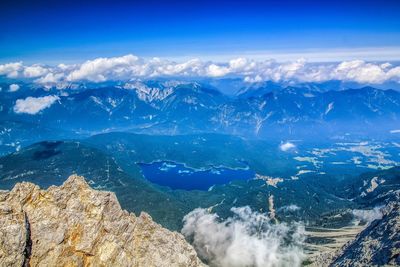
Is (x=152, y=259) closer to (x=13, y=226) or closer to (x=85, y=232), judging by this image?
(x=85, y=232)

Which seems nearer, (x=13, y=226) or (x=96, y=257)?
(x=13, y=226)

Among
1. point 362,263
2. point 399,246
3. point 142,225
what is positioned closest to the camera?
point 142,225

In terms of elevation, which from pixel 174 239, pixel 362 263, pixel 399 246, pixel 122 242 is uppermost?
pixel 122 242

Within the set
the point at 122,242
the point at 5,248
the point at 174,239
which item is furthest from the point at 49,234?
the point at 174,239

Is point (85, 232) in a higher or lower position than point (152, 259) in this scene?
higher

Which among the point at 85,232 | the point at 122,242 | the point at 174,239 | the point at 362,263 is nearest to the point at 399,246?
the point at 362,263

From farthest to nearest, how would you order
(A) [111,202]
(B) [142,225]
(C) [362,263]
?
(C) [362,263] < (B) [142,225] < (A) [111,202]
